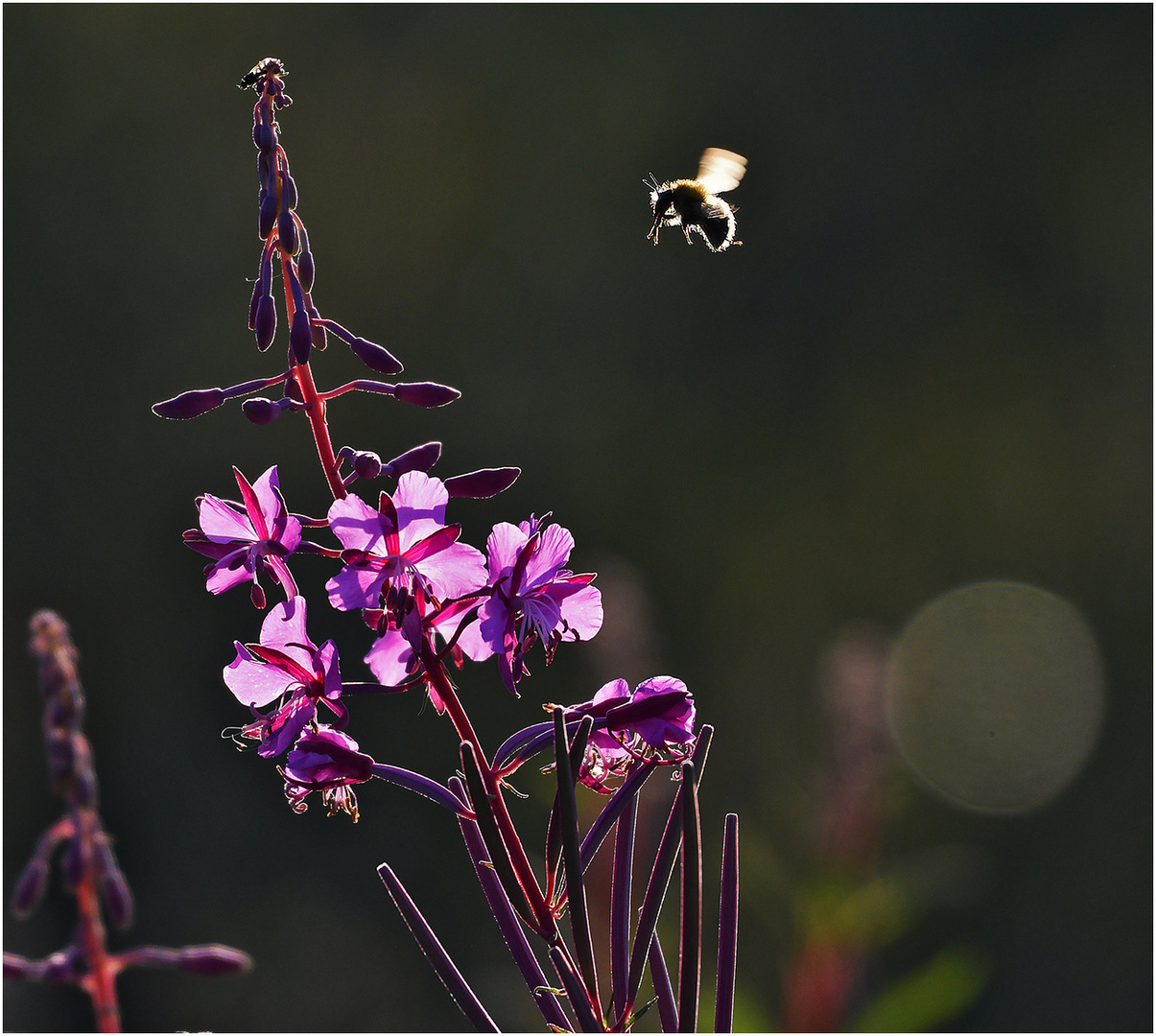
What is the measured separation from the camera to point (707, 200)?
280cm

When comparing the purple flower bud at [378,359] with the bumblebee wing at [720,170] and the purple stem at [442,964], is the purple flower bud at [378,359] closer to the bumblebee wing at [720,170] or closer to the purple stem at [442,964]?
the purple stem at [442,964]

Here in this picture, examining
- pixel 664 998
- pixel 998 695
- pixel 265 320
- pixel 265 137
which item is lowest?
pixel 998 695

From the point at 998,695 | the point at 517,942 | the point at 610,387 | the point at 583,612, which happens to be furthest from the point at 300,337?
the point at 998,695

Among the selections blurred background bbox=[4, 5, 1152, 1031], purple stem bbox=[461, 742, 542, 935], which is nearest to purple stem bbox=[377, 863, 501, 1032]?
purple stem bbox=[461, 742, 542, 935]

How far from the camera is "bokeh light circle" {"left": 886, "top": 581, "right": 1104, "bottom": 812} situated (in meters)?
7.05

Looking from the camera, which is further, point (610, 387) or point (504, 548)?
point (610, 387)

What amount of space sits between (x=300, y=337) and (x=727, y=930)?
2.99 feet

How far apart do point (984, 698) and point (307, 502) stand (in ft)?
16.2

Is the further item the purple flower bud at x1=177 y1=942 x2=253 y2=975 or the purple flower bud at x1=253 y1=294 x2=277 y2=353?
the purple flower bud at x1=253 y1=294 x2=277 y2=353

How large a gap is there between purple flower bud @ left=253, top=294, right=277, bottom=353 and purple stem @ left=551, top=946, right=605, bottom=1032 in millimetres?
821

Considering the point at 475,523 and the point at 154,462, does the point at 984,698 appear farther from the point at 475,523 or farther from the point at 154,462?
the point at 154,462

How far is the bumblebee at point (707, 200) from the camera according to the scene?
2783mm

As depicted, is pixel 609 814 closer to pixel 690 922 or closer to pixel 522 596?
pixel 690 922

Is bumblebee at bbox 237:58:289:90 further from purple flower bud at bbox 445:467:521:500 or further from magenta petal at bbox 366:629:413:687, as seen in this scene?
magenta petal at bbox 366:629:413:687
